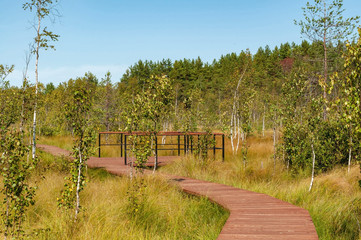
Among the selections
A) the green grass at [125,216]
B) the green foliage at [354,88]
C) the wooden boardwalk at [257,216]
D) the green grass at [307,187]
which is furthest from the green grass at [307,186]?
the green foliage at [354,88]

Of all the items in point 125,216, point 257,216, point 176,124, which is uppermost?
point 176,124

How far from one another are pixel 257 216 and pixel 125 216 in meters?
2.35

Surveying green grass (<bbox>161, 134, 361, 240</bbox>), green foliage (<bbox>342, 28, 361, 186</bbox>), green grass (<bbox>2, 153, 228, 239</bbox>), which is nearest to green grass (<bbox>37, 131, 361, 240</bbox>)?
Answer: green grass (<bbox>161, 134, 361, 240</bbox>)

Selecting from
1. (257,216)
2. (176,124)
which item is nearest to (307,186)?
(257,216)

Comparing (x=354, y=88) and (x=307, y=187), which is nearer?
(x=354, y=88)

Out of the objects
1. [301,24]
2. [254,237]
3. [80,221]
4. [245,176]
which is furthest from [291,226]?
[301,24]

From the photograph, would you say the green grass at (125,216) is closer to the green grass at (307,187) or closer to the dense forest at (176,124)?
the dense forest at (176,124)

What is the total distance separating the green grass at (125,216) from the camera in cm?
480

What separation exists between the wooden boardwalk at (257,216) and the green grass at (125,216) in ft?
0.98

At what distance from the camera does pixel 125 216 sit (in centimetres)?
577

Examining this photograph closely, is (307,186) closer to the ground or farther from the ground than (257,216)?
closer to the ground

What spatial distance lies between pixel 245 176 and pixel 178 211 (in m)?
3.99

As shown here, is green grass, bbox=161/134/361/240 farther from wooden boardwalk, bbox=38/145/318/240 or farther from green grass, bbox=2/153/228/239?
green grass, bbox=2/153/228/239

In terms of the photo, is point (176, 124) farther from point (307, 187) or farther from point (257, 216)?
point (257, 216)
